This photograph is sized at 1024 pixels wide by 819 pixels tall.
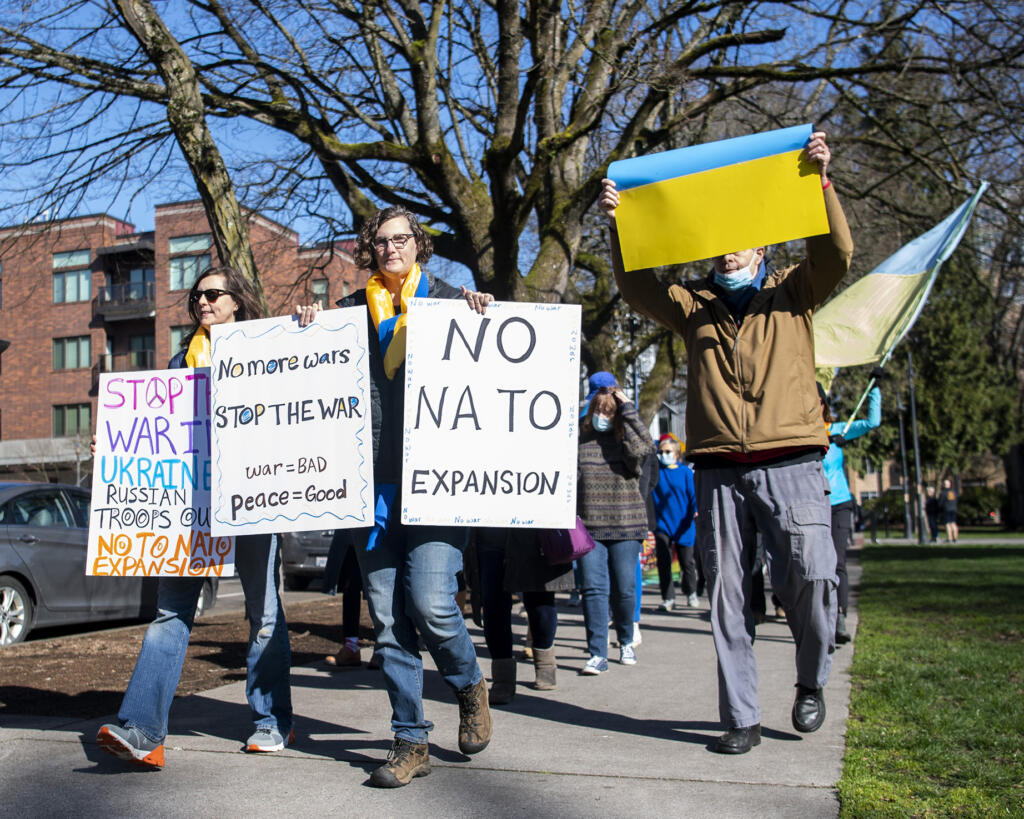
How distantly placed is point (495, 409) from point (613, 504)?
293 cm

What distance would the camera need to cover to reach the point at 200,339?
464 cm

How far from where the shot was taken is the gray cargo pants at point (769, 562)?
13.9ft

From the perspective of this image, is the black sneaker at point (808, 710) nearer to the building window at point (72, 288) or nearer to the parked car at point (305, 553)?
the parked car at point (305, 553)

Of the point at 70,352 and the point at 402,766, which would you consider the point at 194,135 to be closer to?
the point at 402,766

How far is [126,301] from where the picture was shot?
4684 cm

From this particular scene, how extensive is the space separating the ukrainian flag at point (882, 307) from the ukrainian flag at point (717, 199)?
11.6 ft

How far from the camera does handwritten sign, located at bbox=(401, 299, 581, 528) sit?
13.2ft

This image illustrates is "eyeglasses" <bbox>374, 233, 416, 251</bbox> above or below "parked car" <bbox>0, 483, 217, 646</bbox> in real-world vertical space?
above

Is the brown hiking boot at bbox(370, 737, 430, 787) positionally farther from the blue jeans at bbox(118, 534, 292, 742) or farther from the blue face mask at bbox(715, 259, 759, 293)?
the blue face mask at bbox(715, 259, 759, 293)

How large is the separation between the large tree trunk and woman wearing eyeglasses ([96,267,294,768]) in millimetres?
4933

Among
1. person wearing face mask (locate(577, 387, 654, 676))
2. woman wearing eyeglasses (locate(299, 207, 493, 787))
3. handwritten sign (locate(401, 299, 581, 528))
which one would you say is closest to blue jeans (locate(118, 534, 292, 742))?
woman wearing eyeglasses (locate(299, 207, 493, 787))

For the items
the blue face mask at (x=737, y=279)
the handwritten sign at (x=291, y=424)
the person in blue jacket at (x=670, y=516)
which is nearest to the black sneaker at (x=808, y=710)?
the blue face mask at (x=737, y=279)

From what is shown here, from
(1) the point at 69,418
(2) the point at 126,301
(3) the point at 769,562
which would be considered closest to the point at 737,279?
(3) the point at 769,562

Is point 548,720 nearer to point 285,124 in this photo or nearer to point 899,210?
point 285,124
